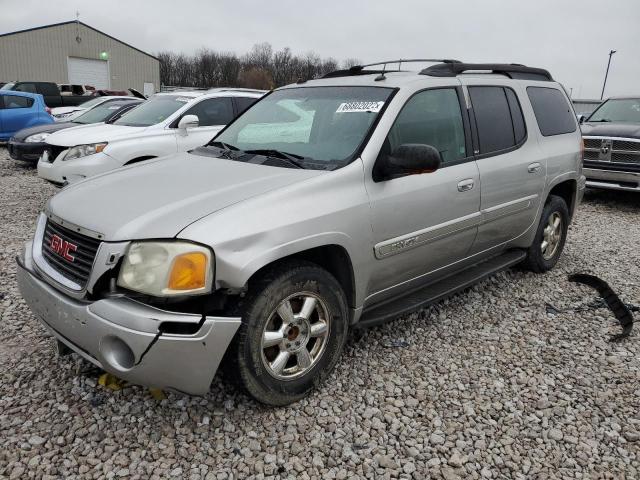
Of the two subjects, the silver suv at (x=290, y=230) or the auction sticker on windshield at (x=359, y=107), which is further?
the auction sticker on windshield at (x=359, y=107)

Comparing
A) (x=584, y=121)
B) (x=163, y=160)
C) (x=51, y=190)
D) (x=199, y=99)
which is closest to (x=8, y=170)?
(x=51, y=190)

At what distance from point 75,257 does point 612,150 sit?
8500 mm

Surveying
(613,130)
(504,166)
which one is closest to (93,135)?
(504,166)

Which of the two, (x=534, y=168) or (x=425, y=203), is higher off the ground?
(x=534, y=168)

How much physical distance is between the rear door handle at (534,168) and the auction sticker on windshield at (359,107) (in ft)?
5.63

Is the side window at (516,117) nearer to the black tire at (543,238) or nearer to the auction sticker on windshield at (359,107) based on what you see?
the black tire at (543,238)

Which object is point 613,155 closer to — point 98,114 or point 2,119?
point 98,114

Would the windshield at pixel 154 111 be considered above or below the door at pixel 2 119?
above

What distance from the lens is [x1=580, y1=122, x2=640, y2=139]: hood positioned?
828cm

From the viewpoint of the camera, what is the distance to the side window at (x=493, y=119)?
12.8 feet

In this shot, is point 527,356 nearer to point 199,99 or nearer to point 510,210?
point 510,210

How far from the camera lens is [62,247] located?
265cm

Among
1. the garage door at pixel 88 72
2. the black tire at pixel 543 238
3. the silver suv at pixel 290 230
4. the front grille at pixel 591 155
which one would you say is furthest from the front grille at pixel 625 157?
the garage door at pixel 88 72

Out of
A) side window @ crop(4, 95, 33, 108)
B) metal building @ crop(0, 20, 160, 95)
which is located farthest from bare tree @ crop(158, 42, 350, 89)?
side window @ crop(4, 95, 33, 108)
